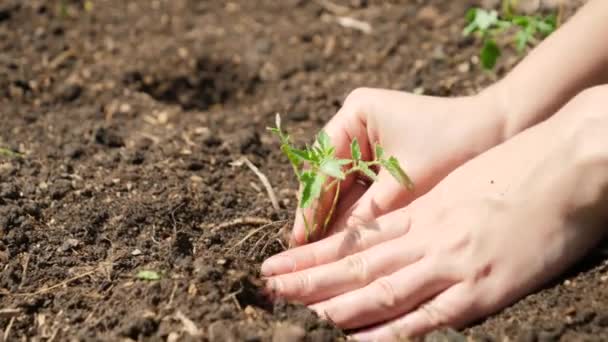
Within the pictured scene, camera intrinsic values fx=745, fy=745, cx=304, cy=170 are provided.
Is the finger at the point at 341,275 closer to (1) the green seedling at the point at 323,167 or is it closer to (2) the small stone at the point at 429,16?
(1) the green seedling at the point at 323,167

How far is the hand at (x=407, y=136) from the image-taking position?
2.60 metres

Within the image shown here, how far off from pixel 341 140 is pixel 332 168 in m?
0.33

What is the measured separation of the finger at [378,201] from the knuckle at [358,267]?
7.7 inches

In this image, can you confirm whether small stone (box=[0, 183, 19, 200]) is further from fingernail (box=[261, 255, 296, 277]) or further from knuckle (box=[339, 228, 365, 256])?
knuckle (box=[339, 228, 365, 256])

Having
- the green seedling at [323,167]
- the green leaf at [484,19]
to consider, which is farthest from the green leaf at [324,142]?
the green leaf at [484,19]

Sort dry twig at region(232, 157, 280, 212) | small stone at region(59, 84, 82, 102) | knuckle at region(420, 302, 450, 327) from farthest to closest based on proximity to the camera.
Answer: small stone at region(59, 84, 82, 102), dry twig at region(232, 157, 280, 212), knuckle at region(420, 302, 450, 327)

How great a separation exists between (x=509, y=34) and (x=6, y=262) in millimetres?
2764

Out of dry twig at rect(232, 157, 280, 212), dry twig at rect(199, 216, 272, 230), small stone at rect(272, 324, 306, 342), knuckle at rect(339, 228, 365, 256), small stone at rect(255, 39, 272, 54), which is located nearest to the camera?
small stone at rect(272, 324, 306, 342)

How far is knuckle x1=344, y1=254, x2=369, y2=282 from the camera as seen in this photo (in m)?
2.38

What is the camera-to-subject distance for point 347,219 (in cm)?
262

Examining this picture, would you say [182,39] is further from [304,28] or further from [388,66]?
[388,66]

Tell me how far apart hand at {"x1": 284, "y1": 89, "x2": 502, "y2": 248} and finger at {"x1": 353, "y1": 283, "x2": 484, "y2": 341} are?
432mm

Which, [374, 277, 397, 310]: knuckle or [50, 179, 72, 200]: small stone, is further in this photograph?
[50, 179, 72, 200]: small stone

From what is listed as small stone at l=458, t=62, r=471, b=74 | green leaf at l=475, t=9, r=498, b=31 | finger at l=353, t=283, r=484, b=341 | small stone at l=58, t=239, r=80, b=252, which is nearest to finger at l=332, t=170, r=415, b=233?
finger at l=353, t=283, r=484, b=341
